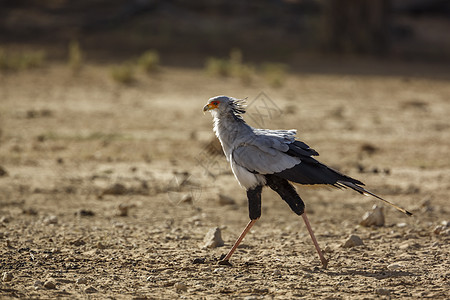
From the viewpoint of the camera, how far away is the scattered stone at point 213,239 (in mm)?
5363

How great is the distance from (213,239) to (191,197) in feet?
5.47

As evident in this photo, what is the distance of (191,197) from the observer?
700 cm

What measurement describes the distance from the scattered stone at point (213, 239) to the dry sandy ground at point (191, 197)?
73 millimetres

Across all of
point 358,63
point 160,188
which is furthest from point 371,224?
point 358,63

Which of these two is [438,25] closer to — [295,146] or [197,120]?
[197,120]

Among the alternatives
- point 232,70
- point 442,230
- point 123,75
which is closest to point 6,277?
point 442,230

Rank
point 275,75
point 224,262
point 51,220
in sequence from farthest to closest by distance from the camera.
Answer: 1. point 275,75
2. point 51,220
3. point 224,262

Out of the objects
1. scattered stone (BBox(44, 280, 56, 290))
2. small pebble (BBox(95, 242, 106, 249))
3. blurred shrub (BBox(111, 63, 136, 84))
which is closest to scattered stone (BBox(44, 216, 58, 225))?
small pebble (BBox(95, 242, 106, 249))

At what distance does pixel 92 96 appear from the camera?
12.8 metres

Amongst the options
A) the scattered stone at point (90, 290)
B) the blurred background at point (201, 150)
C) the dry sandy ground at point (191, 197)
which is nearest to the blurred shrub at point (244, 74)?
the blurred background at point (201, 150)

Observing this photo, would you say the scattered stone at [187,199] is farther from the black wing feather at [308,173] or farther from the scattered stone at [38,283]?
the scattered stone at [38,283]

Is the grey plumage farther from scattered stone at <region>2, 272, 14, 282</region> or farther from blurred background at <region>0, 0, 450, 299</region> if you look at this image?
scattered stone at <region>2, 272, 14, 282</region>

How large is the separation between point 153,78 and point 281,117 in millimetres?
4786

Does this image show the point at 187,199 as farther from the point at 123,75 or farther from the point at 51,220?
the point at 123,75
